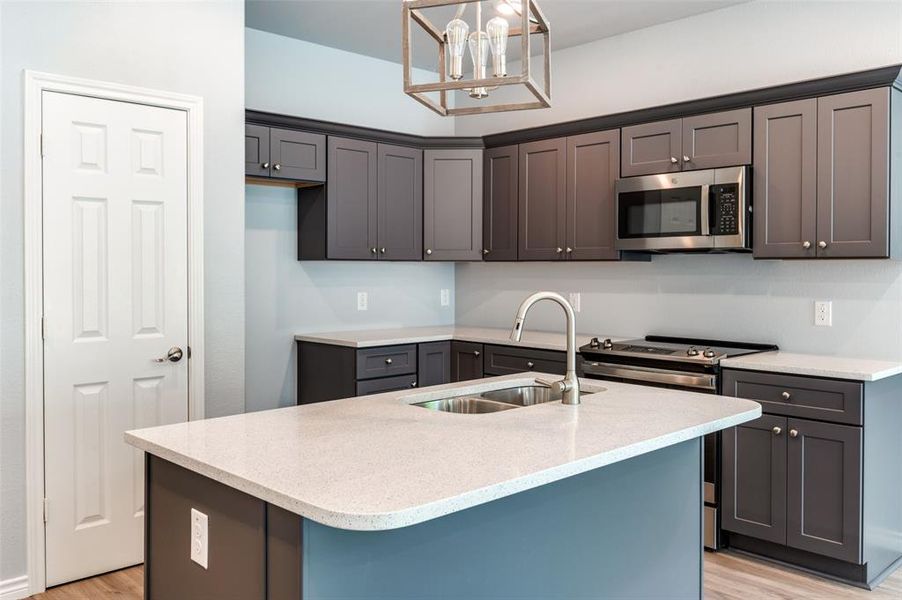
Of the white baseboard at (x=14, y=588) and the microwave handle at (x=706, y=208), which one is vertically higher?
the microwave handle at (x=706, y=208)

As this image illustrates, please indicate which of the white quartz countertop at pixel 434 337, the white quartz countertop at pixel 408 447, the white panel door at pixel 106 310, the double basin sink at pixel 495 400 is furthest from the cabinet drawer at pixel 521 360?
the white panel door at pixel 106 310

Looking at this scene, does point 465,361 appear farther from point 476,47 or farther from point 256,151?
point 476,47

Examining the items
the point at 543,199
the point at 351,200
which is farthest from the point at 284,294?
the point at 543,199

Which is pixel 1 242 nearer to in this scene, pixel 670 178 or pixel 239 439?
pixel 239 439

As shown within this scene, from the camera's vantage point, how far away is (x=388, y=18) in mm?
4293

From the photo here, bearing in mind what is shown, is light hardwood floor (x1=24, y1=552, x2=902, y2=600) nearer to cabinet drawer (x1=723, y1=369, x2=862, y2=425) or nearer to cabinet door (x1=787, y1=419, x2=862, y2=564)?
cabinet door (x1=787, y1=419, x2=862, y2=564)

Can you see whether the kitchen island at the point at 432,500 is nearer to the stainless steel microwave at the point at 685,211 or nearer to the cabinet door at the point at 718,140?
the stainless steel microwave at the point at 685,211

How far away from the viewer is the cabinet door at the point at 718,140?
3.59 metres

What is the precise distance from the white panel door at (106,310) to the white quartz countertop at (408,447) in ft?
4.55

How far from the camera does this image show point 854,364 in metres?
3.29

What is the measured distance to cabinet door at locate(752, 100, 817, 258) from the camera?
11.1ft

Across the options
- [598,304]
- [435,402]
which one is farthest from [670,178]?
[435,402]

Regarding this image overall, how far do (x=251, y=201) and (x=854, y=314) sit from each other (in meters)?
3.32

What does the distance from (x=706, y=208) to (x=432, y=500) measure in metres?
2.74
